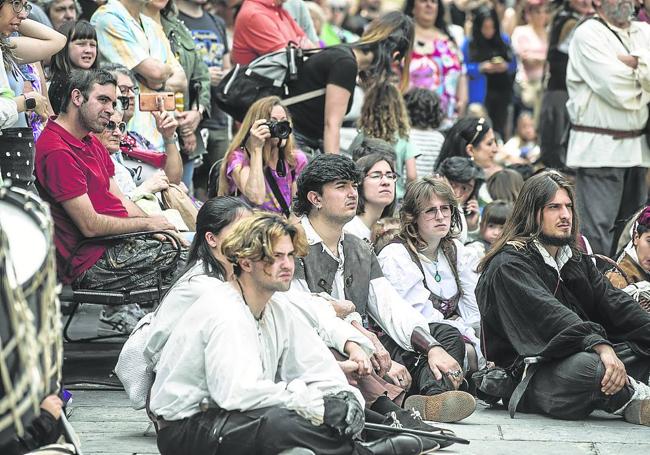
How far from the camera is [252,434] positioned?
5.03m

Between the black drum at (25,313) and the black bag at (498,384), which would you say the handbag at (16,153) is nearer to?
the black drum at (25,313)

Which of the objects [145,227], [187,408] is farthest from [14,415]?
[145,227]

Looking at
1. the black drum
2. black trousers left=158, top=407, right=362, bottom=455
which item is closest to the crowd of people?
black trousers left=158, top=407, right=362, bottom=455

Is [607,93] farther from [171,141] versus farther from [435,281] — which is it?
[171,141]

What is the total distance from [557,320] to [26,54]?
A: 310 cm

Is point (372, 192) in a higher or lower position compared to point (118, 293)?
higher

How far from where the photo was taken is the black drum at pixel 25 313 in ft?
12.1

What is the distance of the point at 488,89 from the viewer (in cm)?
1429

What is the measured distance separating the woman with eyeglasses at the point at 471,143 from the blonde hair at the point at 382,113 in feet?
1.58

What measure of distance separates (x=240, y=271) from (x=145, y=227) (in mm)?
1948

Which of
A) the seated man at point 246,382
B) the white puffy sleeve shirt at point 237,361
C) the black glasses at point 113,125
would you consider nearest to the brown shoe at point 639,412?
the seated man at point 246,382

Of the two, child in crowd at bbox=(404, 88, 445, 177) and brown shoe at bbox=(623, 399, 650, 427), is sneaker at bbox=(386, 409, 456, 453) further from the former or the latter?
child in crowd at bbox=(404, 88, 445, 177)

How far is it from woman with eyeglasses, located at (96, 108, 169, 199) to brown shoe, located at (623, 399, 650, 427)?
2.96m

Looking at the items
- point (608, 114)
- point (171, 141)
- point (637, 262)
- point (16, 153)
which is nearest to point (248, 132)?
point (171, 141)
